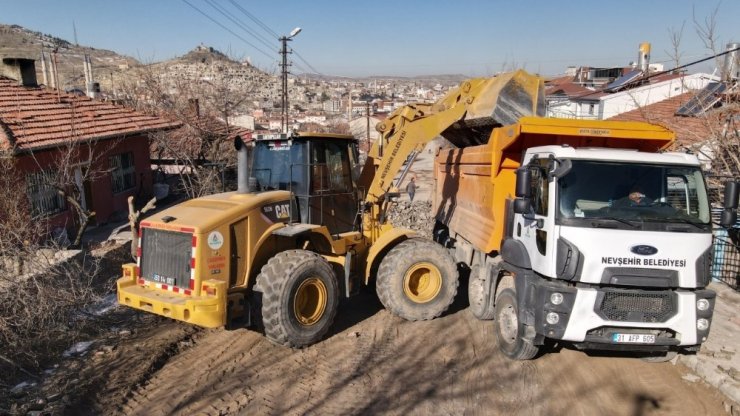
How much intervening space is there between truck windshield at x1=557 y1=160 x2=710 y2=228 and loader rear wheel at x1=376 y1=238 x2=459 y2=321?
2.48m

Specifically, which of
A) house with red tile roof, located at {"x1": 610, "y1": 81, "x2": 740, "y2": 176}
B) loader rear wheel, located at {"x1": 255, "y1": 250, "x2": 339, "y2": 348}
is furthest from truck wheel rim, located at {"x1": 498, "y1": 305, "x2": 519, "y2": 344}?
house with red tile roof, located at {"x1": 610, "y1": 81, "x2": 740, "y2": 176}

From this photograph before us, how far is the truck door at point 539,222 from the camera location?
5312 millimetres

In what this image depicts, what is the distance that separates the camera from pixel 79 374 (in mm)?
5375

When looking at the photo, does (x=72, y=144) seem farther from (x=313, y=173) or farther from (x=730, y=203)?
(x=730, y=203)

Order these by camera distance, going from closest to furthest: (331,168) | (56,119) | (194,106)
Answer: (331,168), (56,119), (194,106)

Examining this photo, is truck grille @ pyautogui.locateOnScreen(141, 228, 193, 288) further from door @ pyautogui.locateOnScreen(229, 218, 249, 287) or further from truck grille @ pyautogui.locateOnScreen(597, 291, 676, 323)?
→ truck grille @ pyautogui.locateOnScreen(597, 291, 676, 323)

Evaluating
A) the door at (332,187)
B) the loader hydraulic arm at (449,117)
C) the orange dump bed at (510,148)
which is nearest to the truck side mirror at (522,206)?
the orange dump bed at (510,148)

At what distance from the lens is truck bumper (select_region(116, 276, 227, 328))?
5.39 metres

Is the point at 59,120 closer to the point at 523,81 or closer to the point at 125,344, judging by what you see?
the point at 125,344

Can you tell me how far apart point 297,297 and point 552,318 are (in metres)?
2.82

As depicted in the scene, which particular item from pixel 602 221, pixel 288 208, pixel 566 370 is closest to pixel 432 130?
pixel 288 208

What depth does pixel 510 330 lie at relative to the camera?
5918 mm

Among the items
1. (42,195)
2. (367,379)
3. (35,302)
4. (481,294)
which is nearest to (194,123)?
(42,195)

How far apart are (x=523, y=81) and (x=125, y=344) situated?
20.0ft
